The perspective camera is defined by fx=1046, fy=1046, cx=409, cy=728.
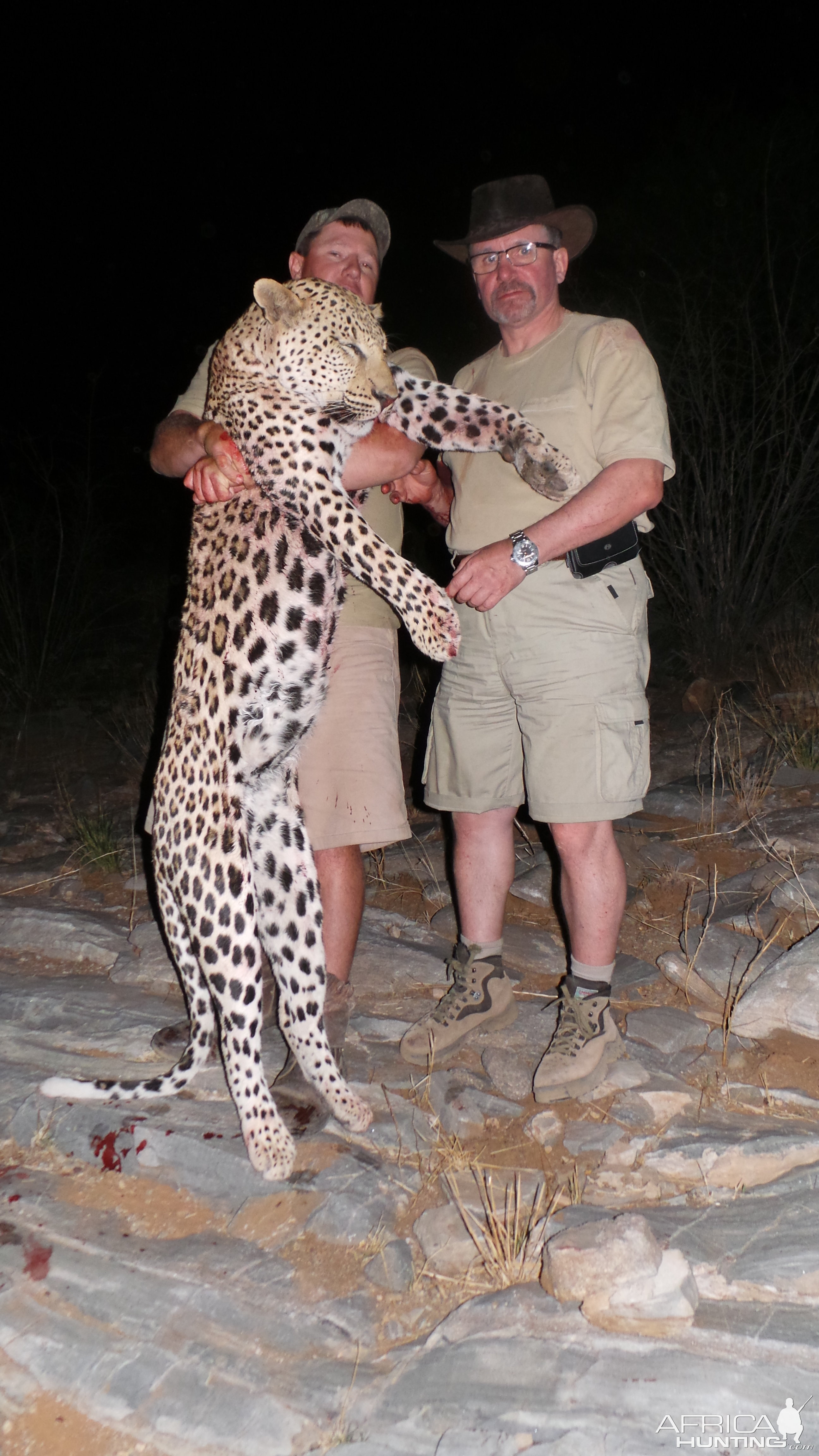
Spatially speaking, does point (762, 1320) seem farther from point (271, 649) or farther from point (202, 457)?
point (202, 457)

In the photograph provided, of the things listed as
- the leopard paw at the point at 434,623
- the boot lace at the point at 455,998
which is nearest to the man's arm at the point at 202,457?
the leopard paw at the point at 434,623

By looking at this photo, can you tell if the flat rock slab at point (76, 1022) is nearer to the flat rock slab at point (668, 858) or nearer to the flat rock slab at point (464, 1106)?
the flat rock slab at point (464, 1106)

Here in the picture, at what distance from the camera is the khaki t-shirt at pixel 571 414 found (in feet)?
9.73

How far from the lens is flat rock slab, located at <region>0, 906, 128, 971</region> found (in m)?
4.07

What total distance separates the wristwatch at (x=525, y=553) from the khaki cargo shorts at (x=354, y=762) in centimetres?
71

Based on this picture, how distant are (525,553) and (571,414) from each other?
1.58 ft

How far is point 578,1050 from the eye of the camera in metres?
3.12

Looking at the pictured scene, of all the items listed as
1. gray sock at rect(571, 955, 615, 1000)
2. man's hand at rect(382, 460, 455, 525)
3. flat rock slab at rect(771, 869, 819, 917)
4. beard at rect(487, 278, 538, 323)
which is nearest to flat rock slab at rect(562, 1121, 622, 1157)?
gray sock at rect(571, 955, 615, 1000)

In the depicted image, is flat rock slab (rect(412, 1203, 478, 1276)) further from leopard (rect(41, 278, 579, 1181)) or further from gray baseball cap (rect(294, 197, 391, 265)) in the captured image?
gray baseball cap (rect(294, 197, 391, 265))

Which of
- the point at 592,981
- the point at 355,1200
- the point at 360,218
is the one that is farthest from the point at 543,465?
the point at 355,1200

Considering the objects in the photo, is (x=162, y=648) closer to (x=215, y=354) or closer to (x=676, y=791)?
(x=676, y=791)

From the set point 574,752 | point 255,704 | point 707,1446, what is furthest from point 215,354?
point 707,1446

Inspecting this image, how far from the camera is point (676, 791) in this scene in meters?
5.54

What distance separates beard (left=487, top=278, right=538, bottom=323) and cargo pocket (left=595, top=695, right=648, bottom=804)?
1169 mm
